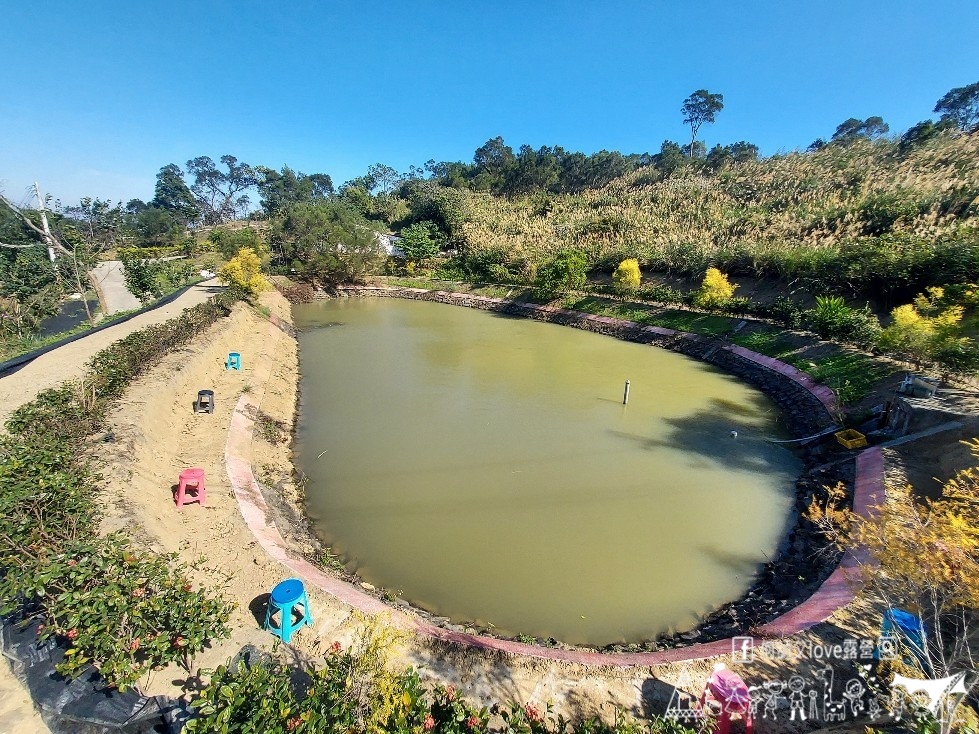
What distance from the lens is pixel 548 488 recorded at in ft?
22.7

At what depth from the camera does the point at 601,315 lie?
18.6 meters

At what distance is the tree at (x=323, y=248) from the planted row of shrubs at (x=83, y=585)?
2198 centimetres

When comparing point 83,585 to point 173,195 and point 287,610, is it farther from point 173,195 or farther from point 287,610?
point 173,195

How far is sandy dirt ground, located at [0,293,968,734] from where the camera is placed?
3363 millimetres

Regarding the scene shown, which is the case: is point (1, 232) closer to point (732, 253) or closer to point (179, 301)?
point (179, 301)

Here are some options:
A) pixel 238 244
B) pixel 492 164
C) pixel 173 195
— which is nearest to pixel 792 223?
pixel 238 244

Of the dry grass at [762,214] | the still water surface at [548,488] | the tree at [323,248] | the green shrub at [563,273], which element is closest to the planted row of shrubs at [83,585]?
the still water surface at [548,488]

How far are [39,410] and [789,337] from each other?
1646 centimetres

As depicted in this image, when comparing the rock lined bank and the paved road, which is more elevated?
the paved road

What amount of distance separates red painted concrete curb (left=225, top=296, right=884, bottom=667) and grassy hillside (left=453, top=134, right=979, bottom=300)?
911 centimetres

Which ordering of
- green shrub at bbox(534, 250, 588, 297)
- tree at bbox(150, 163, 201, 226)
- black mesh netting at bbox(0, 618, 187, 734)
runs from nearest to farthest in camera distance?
black mesh netting at bbox(0, 618, 187, 734), green shrub at bbox(534, 250, 588, 297), tree at bbox(150, 163, 201, 226)

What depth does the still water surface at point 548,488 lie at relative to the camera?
16.3ft

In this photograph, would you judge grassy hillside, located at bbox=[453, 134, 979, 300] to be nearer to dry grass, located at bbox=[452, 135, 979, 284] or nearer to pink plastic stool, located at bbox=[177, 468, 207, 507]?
dry grass, located at bbox=[452, 135, 979, 284]

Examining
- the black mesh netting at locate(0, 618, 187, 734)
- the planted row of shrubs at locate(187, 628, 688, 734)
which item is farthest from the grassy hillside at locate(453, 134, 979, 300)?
the black mesh netting at locate(0, 618, 187, 734)
